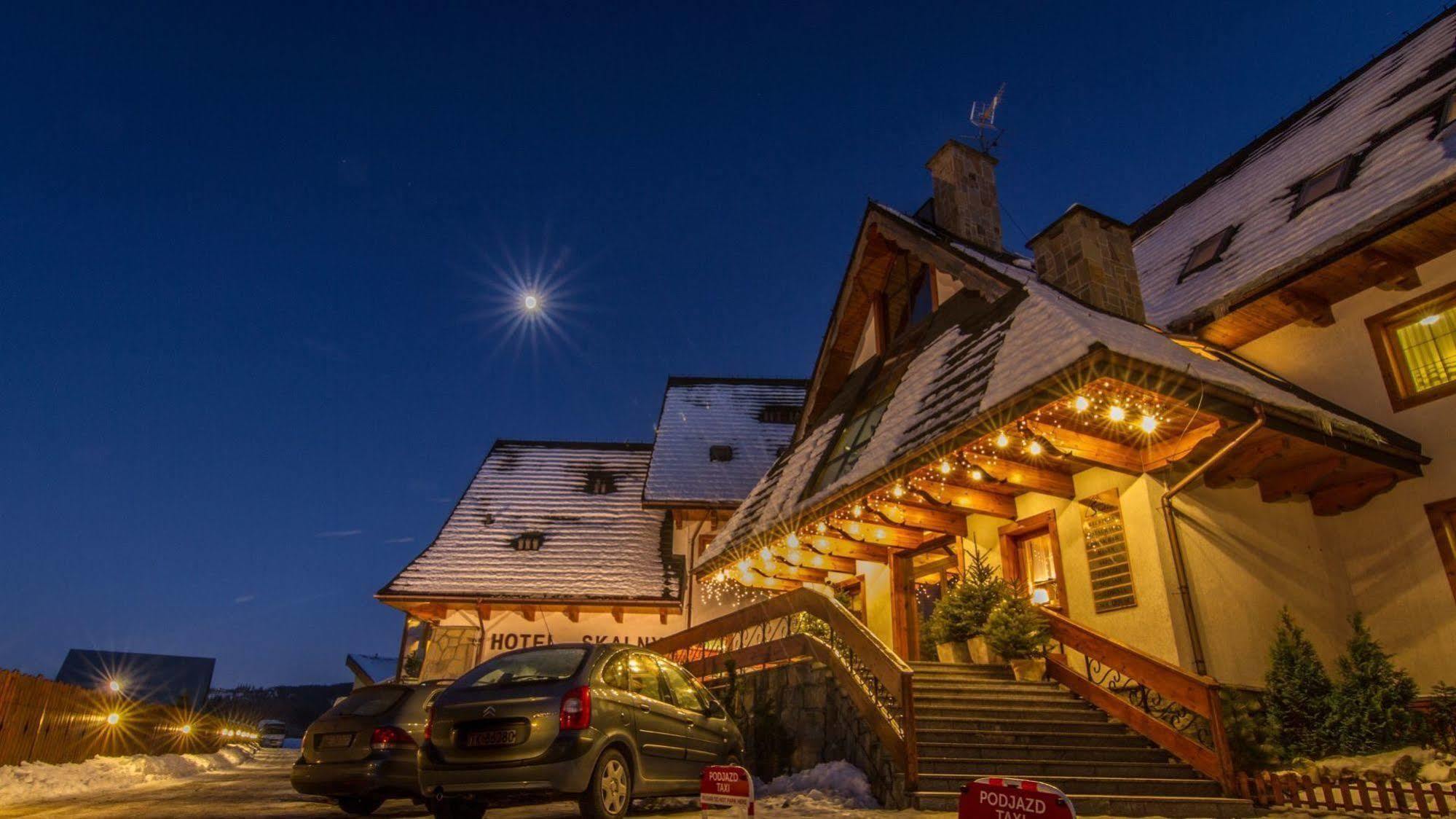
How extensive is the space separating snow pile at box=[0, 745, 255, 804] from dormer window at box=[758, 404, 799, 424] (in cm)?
1752

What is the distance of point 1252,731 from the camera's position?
28.4ft

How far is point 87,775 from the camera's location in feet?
41.0

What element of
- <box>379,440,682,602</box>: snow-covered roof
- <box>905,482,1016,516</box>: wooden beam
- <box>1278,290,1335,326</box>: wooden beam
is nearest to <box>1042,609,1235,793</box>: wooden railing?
<box>905,482,1016,516</box>: wooden beam

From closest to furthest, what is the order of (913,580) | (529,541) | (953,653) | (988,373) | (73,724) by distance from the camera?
(988,373)
(953,653)
(73,724)
(913,580)
(529,541)

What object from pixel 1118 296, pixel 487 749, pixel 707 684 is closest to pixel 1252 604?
pixel 1118 296

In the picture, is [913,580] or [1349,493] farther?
[913,580]

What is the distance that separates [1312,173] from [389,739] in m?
16.5

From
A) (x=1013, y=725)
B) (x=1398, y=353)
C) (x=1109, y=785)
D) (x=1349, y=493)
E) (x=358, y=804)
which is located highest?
(x=1398, y=353)

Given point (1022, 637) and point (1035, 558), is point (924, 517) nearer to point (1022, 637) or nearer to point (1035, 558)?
point (1035, 558)

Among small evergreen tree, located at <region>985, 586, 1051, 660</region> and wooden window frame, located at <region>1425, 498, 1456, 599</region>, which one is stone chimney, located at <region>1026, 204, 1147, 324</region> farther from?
small evergreen tree, located at <region>985, 586, 1051, 660</region>

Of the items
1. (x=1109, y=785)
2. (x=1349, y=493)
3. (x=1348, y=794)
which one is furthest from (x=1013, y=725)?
(x=1349, y=493)

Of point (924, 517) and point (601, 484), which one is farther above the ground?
point (601, 484)

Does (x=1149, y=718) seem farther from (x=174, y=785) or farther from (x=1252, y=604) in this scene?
(x=174, y=785)

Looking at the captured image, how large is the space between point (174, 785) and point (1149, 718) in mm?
14654
